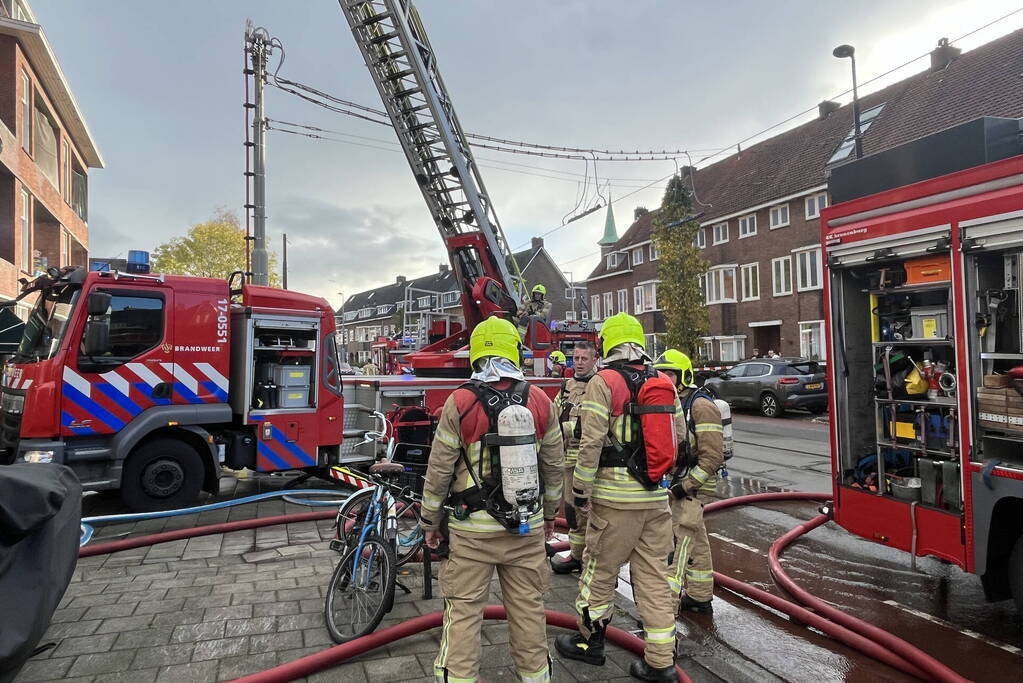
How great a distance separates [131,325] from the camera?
6906mm

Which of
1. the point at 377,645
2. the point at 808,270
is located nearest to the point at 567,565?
the point at 377,645

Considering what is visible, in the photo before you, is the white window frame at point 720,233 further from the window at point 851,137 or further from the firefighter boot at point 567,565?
the firefighter boot at point 567,565

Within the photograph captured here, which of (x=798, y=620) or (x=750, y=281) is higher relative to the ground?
(x=750, y=281)

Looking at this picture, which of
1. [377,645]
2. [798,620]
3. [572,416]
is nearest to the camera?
[377,645]

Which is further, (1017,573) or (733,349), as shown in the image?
→ (733,349)

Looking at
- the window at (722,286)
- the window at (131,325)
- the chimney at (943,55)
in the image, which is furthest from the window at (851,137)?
the window at (131,325)

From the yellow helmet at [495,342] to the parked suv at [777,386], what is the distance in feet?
48.7

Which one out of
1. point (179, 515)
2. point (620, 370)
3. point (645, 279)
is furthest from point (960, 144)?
point (645, 279)

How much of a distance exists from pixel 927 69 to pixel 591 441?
27784 mm

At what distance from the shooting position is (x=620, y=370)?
150 inches

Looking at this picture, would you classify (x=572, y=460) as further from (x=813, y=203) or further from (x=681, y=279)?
(x=813, y=203)

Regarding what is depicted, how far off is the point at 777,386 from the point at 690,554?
13663mm

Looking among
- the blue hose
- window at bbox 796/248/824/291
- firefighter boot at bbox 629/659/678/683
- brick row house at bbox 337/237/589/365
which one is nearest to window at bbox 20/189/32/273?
brick row house at bbox 337/237/589/365

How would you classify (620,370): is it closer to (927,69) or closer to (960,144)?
(960,144)
